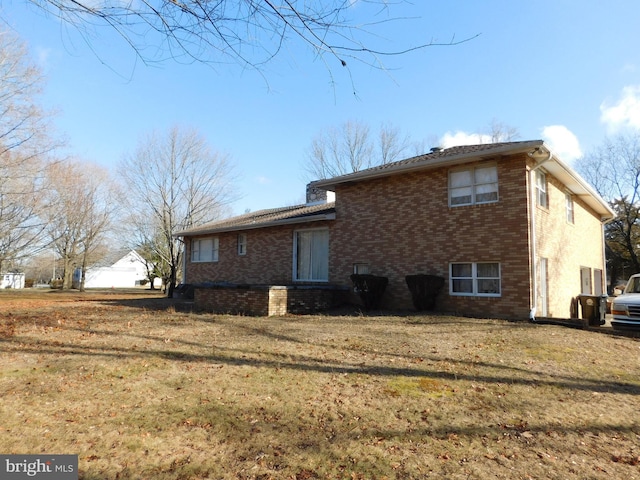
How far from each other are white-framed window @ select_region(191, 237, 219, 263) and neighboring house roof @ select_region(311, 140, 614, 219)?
26.3 ft

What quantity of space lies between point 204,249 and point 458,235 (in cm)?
1429

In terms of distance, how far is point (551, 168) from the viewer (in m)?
12.6

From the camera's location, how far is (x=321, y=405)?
14.3ft

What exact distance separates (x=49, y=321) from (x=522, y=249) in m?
12.9

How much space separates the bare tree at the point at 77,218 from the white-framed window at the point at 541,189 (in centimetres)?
2134

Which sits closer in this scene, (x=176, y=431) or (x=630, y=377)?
(x=176, y=431)

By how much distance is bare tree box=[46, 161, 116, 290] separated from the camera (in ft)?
72.7

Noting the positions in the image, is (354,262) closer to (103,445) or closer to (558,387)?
(558,387)

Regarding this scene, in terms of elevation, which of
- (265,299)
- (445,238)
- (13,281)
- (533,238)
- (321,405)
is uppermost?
(445,238)

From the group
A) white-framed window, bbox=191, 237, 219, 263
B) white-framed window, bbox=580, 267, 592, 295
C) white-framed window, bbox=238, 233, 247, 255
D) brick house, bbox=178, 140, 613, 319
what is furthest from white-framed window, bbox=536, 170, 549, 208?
white-framed window, bbox=191, 237, 219, 263

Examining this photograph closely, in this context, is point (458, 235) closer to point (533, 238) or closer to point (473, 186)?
point (473, 186)

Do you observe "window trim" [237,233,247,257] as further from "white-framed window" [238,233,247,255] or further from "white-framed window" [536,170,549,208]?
"white-framed window" [536,170,549,208]

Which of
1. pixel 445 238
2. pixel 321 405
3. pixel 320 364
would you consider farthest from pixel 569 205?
pixel 321 405

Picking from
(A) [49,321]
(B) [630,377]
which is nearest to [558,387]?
(B) [630,377]
